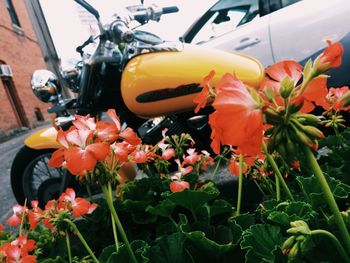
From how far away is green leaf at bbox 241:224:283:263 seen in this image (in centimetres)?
49

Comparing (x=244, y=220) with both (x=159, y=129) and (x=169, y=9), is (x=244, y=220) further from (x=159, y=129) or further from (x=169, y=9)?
(x=169, y=9)

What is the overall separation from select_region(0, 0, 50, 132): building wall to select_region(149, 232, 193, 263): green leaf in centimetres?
1337

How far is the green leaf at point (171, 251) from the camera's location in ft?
1.83

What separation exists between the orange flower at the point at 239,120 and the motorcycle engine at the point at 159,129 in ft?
5.02

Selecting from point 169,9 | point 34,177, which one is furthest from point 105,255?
point 34,177

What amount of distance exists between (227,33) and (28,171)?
1.81 m

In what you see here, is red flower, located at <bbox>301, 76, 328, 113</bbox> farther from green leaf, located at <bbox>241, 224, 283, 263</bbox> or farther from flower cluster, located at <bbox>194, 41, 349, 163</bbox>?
green leaf, located at <bbox>241, 224, 283, 263</bbox>

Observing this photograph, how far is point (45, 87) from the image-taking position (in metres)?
2.12

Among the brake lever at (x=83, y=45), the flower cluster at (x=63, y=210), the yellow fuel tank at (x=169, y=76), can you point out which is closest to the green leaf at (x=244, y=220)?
the flower cluster at (x=63, y=210)

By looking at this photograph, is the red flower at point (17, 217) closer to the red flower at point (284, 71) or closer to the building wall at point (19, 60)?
the red flower at point (284, 71)

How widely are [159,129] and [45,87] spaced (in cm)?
84

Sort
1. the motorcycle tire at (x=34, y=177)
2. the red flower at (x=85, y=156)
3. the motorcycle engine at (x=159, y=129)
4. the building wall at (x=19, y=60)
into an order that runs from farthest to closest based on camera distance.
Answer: the building wall at (x=19, y=60)
the motorcycle tire at (x=34, y=177)
the motorcycle engine at (x=159, y=129)
the red flower at (x=85, y=156)

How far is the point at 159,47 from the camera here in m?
1.69

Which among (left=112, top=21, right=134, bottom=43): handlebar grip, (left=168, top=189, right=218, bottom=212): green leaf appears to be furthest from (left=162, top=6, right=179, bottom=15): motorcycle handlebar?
(left=168, top=189, right=218, bottom=212): green leaf
